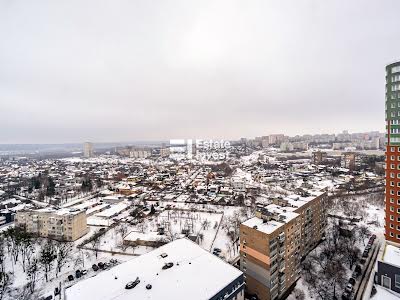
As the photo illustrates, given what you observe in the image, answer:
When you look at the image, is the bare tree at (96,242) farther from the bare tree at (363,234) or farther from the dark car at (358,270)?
the bare tree at (363,234)

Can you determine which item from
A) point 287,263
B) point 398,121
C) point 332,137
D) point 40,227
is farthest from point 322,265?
point 332,137

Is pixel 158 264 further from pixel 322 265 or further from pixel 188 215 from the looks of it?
pixel 188 215

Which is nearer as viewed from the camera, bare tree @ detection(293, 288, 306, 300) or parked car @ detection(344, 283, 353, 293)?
bare tree @ detection(293, 288, 306, 300)

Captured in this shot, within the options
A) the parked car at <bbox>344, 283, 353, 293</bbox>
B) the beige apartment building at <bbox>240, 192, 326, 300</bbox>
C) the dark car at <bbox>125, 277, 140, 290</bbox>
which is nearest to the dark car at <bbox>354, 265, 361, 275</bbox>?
the parked car at <bbox>344, 283, 353, 293</bbox>

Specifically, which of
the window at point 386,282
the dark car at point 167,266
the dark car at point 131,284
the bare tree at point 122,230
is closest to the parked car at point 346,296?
the window at point 386,282

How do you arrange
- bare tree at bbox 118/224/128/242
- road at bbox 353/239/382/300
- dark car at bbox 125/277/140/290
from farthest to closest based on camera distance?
bare tree at bbox 118/224/128/242, road at bbox 353/239/382/300, dark car at bbox 125/277/140/290

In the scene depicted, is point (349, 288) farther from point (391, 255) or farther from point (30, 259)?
point (30, 259)

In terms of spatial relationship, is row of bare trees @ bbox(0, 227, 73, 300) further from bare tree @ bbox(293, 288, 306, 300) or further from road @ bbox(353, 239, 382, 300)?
road @ bbox(353, 239, 382, 300)
